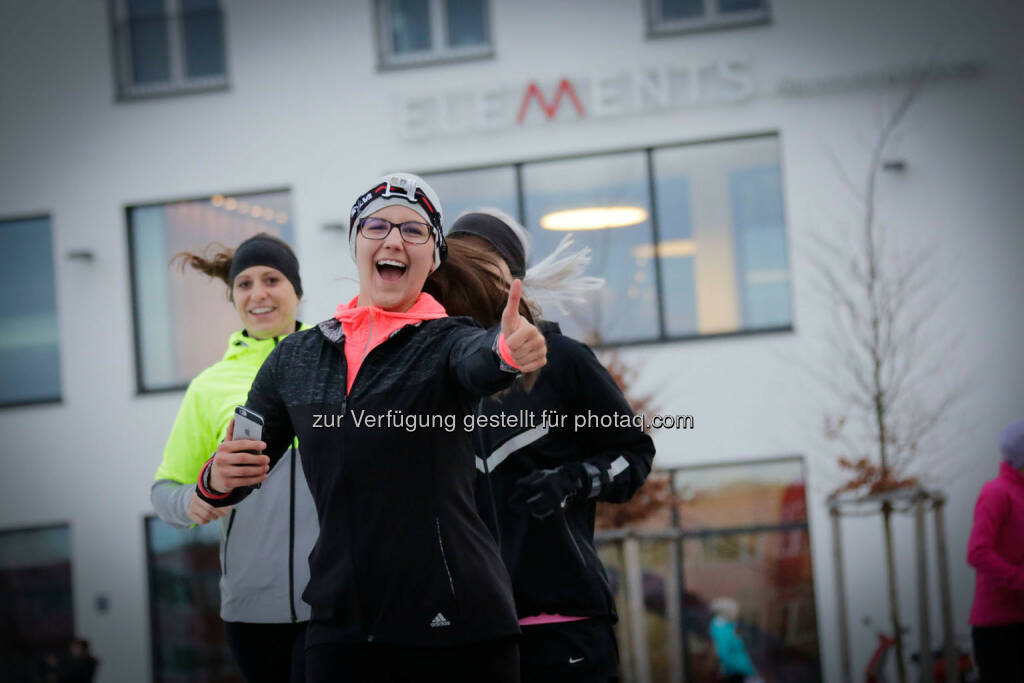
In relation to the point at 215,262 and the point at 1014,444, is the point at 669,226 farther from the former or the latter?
the point at 215,262

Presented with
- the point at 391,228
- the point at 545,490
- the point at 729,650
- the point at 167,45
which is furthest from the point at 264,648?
the point at 167,45

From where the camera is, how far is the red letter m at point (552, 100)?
12055 millimetres

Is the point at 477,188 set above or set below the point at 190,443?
above

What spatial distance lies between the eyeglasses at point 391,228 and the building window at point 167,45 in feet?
36.0

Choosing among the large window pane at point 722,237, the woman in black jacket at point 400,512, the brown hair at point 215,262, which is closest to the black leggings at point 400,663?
the woman in black jacket at point 400,512

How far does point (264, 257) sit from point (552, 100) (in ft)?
27.5

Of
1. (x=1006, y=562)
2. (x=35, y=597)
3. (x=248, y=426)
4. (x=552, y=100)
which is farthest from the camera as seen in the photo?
(x=35, y=597)

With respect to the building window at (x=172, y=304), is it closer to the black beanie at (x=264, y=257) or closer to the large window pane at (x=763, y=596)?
the large window pane at (x=763, y=596)

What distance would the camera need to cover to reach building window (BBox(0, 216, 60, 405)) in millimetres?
13180

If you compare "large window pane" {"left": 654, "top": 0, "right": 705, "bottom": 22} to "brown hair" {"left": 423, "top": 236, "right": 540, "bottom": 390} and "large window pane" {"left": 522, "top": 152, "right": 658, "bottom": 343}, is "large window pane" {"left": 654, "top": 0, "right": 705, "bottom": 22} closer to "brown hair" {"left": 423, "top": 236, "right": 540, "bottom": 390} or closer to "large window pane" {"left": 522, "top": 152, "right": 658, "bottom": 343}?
"large window pane" {"left": 522, "top": 152, "right": 658, "bottom": 343}

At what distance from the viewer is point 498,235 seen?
3480mm

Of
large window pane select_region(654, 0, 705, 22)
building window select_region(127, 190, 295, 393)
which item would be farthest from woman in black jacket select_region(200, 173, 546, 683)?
building window select_region(127, 190, 295, 393)

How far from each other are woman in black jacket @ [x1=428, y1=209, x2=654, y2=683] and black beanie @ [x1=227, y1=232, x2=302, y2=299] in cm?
100

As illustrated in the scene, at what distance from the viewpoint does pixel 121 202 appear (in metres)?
13.0
